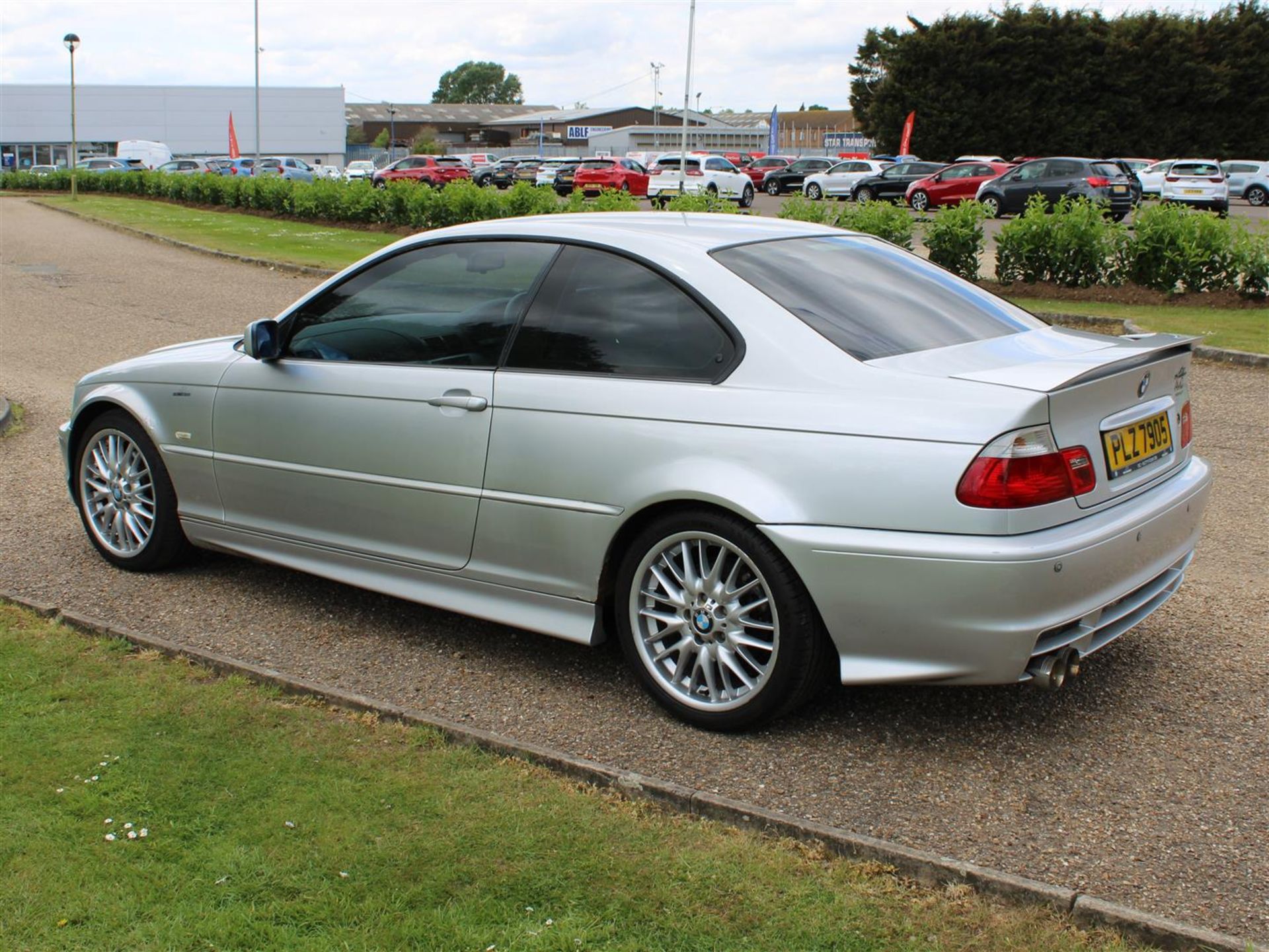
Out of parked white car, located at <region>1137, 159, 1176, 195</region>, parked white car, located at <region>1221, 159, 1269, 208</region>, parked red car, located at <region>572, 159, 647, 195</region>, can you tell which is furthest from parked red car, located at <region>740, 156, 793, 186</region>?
parked white car, located at <region>1221, 159, 1269, 208</region>

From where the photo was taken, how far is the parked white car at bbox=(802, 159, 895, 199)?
4250 cm

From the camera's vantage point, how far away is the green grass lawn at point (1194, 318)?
12.1 meters

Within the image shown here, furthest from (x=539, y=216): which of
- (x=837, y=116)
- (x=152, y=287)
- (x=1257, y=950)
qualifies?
(x=837, y=116)

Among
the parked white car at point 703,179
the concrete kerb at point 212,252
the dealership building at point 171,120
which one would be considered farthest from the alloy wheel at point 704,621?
the dealership building at point 171,120

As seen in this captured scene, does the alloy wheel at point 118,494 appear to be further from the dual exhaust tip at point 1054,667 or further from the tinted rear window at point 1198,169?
the tinted rear window at point 1198,169

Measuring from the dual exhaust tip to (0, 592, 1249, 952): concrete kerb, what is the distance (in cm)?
70

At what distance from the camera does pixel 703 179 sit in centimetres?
4262

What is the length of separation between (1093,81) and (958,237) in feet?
158

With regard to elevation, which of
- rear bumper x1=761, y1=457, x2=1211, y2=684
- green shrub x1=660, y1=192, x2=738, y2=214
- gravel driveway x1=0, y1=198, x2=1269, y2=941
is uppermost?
green shrub x1=660, y1=192, x2=738, y2=214

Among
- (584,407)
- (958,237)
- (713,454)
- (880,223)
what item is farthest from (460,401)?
(958,237)

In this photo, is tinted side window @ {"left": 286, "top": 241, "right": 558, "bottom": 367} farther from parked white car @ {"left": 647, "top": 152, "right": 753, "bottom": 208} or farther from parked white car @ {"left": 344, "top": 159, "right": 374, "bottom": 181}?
parked white car @ {"left": 344, "top": 159, "right": 374, "bottom": 181}

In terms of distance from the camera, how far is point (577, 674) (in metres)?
4.58

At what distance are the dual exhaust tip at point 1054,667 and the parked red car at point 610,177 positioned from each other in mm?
37706

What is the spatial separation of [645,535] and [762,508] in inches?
19.0
